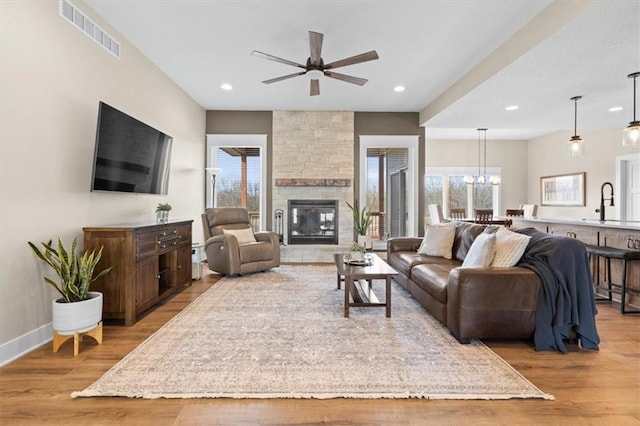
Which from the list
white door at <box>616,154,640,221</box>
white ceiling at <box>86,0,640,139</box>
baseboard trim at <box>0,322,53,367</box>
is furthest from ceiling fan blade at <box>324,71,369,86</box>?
white door at <box>616,154,640,221</box>

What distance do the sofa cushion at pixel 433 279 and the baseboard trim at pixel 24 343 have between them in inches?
128

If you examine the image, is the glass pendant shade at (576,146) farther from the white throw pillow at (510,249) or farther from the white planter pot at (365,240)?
the white planter pot at (365,240)

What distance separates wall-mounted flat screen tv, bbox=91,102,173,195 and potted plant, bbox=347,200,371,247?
351 centimetres

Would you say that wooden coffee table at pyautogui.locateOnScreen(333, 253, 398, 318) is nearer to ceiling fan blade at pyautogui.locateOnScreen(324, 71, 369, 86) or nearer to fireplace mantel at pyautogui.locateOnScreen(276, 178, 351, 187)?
ceiling fan blade at pyautogui.locateOnScreen(324, 71, 369, 86)

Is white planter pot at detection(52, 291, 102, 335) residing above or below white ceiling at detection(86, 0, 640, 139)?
below

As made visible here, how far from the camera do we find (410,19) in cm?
327

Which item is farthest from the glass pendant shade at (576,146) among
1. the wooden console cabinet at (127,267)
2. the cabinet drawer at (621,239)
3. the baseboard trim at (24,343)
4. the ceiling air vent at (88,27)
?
the baseboard trim at (24,343)

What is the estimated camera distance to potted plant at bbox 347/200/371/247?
20.8 ft

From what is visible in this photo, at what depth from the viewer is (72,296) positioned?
2480 millimetres

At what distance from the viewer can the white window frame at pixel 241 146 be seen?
21.7ft

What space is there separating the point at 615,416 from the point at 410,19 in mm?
3438

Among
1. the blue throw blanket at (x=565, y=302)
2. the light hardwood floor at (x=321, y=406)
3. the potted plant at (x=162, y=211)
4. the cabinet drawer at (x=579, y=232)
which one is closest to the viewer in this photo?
the light hardwood floor at (x=321, y=406)

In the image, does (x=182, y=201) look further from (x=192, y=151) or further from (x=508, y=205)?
(x=508, y=205)

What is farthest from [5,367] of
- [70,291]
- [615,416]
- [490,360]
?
[615,416]
